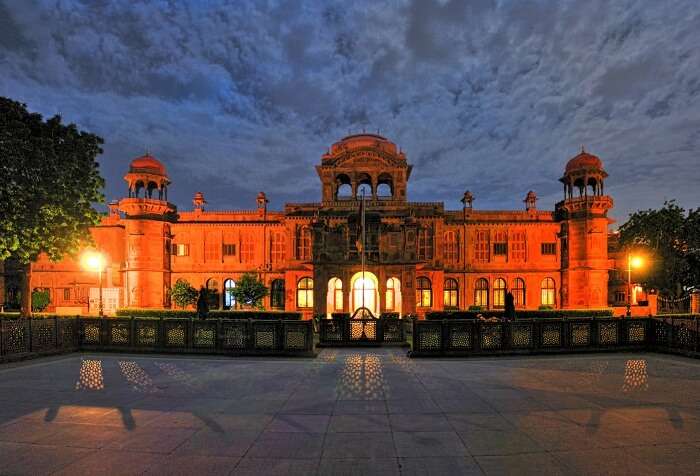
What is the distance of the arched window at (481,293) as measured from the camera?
122 ft

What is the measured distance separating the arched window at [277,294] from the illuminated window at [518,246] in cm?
2390

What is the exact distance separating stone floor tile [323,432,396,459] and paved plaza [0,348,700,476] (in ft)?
0.10

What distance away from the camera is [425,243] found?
34375 mm

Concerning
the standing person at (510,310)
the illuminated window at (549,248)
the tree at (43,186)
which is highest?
the tree at (43,186)

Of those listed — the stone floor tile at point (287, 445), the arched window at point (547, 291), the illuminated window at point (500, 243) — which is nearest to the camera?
the stone floor tile at point (287, 445)

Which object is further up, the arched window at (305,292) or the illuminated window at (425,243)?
the illuminated window at (425,243)

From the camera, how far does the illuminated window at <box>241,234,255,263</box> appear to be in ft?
123

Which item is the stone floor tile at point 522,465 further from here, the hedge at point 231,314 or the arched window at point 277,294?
the arched window at point 277,294

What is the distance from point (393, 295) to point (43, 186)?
2461 centimetres

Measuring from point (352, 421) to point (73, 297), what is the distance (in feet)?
137

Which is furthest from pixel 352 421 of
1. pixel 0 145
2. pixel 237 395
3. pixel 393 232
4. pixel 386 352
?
pixel 393 232

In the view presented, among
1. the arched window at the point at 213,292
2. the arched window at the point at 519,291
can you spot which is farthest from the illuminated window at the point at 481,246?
the arched window at the point at 213,292

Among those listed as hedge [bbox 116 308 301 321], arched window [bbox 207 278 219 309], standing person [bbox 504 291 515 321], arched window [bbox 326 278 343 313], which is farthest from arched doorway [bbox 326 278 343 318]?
standing person [bbox 504 291 515 321]

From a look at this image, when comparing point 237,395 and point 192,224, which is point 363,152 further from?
point 237,395
